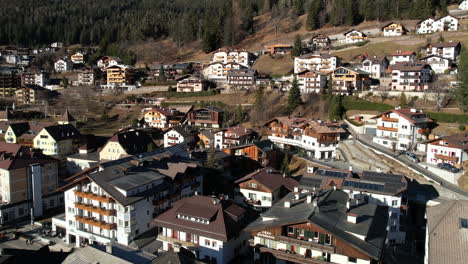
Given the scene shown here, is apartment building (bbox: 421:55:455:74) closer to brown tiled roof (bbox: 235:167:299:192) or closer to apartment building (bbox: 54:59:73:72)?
brown tiled roof (bbox: 235:167:299:192)

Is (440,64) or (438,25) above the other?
(438,25)

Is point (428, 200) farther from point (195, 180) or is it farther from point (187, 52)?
point (187, 52)

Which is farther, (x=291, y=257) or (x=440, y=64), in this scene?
(x=440, y=64)

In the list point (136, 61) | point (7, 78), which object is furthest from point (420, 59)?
point (7, 78)

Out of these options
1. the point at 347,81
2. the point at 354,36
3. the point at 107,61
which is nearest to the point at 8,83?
the point at 107,61

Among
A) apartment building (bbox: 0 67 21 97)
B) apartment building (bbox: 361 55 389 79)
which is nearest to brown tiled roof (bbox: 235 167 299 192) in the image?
apartment building (bbox: 361 55 389 79)

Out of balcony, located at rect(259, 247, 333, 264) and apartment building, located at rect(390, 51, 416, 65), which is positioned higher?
apartment building, located at rect(390, 51, 416, 65)

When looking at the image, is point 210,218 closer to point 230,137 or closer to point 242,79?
point 230,137
